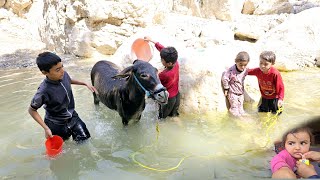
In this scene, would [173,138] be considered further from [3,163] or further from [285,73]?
[285,73]

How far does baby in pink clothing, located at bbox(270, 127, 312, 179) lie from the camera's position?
3.06m

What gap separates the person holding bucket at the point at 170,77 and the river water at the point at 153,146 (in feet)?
0.69

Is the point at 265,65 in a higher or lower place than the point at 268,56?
lower

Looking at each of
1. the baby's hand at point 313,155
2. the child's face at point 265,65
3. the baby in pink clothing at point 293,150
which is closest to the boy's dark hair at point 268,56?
the child's face at point 265,65

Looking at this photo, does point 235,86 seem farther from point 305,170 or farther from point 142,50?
point 305,170

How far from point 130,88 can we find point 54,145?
1279mm

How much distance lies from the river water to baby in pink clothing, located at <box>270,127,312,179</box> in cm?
54

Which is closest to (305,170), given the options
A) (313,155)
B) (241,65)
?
(313,155)

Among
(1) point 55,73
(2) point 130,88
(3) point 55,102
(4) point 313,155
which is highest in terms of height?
(1) point 55,73

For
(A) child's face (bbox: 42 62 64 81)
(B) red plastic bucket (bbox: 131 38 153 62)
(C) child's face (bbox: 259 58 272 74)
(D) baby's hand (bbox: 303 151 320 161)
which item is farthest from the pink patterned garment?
(B) red plastic bucket (bbox: 131 38 153 62)

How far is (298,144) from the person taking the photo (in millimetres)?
3109

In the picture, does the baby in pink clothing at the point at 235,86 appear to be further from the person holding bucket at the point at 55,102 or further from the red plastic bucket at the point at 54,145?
the red plastic bucket at the point at 54,145

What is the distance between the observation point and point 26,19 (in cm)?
1538

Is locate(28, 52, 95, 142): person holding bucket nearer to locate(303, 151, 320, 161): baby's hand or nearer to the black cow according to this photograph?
the black cow
